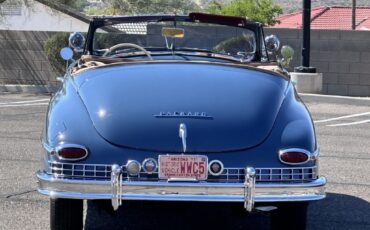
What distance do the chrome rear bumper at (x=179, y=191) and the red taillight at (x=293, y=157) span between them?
0.15 m

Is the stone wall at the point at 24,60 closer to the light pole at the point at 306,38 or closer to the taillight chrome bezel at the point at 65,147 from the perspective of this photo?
the light pole at the point at 306,38

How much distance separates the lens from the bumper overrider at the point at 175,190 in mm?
4965

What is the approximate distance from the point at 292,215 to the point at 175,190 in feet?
3.10

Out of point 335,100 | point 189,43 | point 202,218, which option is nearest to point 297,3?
point 335,100

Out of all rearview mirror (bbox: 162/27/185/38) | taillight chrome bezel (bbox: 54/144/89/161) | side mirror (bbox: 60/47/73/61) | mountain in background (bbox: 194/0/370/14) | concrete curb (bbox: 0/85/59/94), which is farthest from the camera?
mountain in background (bbox: 194/0/370/14)

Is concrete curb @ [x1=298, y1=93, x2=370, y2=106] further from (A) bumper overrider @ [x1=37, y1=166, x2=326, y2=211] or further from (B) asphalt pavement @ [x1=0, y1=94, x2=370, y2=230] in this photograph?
(A) bumper overrider @ [x1=37, y1=166, x2=326, y2=211]

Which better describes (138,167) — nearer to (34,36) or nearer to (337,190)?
(337,190)

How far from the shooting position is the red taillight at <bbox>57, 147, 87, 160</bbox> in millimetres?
5070

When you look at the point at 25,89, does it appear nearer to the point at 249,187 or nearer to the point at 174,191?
the point at 174,191

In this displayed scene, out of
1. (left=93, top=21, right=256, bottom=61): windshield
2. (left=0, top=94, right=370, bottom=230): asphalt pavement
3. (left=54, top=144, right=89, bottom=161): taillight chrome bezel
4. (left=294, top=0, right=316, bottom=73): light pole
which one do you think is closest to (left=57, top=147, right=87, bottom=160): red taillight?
(left=54, top=144, right=89, bottom=161): taillight chrome bezel

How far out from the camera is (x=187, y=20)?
23.4ft

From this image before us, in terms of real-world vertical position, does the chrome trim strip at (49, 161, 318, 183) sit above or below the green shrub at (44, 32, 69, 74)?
above

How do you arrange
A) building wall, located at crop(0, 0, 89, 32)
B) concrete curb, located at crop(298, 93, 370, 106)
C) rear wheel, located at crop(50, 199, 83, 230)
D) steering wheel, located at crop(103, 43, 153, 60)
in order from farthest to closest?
building wall, located at crop(0, 0, 89, 32), concrete curb, located at crop(298, 93, 370, 106), steering wheel, located at crop(103, 43, 153, 60), rear wheel, located at crop(50, 199, 83, 230)

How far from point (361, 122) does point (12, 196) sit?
315 inches
